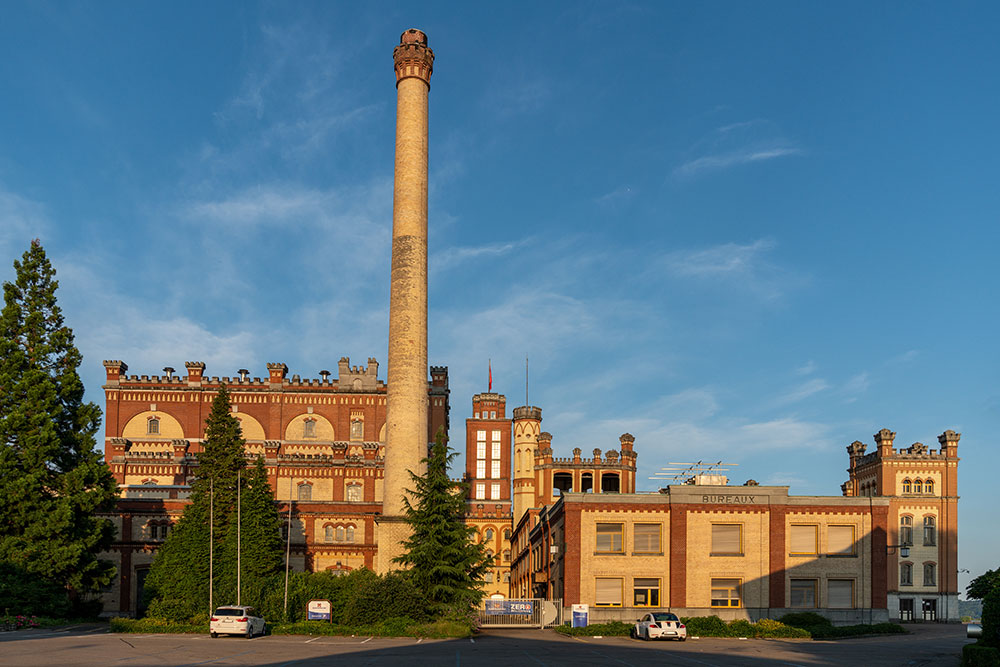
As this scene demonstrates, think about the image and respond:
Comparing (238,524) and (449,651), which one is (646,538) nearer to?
(449,651)

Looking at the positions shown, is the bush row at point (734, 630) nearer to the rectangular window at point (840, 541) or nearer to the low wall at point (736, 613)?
the low wall at point (736, 613)

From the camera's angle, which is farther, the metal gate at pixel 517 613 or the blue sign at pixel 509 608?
the blue sign at pixel 509 608

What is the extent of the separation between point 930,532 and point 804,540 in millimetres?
37040

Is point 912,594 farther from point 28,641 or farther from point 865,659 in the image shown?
point 28,641

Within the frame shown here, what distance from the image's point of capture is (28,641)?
35.6 meters

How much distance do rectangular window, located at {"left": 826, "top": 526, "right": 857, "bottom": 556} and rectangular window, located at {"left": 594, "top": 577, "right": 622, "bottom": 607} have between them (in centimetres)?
1234

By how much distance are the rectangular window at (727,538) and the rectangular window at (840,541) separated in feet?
17.2

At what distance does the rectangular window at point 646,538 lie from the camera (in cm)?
5406

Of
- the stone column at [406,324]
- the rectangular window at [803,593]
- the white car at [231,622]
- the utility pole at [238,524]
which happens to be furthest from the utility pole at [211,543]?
the rectangular window at [803,593]

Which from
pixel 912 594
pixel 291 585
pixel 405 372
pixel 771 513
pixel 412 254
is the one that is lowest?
pixel 912 594

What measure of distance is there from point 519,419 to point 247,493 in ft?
133

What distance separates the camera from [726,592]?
5369 cm

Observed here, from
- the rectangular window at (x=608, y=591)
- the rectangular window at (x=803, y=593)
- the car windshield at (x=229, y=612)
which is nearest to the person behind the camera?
the car windshield at (x=229, y=612)

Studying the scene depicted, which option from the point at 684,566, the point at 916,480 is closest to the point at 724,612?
the point at 684,566
